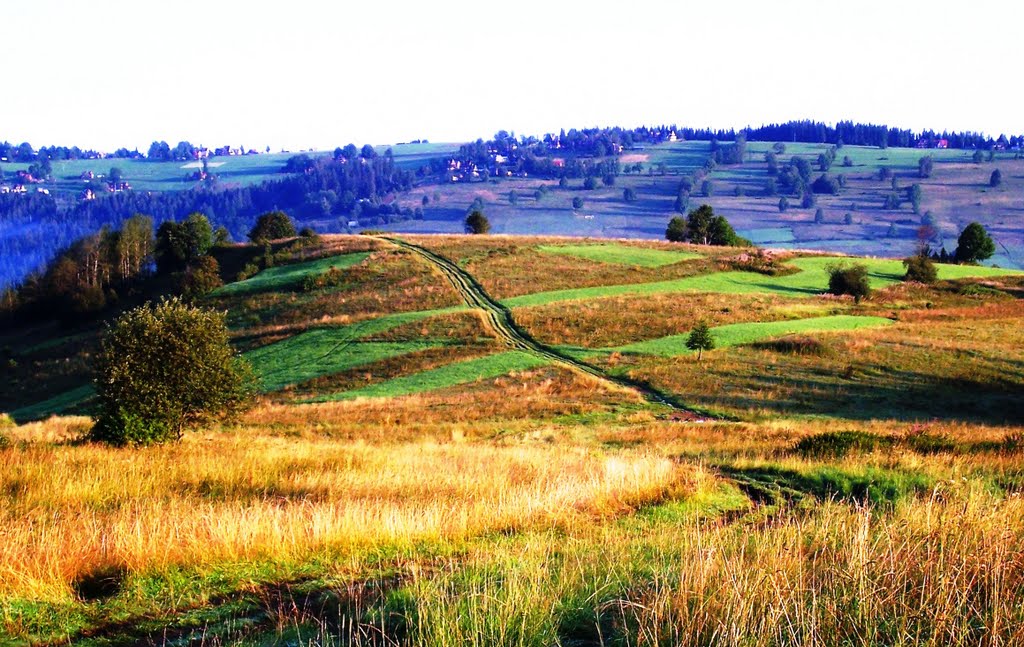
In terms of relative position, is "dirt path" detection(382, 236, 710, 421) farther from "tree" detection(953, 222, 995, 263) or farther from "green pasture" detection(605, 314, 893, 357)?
"tree" detection(953, 222, 995, 263)

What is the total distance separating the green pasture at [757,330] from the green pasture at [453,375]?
5.96 meters

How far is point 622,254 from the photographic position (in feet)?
231

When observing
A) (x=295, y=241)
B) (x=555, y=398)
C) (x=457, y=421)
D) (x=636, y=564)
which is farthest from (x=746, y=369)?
(x=295, y=241)

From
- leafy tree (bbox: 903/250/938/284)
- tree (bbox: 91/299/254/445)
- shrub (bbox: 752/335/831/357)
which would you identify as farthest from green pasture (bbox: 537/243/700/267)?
tree (bbox: 91/299/254/445)

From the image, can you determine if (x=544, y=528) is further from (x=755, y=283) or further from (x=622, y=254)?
(x=622, y=254)

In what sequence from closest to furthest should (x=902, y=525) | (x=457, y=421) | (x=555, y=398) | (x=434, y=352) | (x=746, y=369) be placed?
(x=902, y=525) < (x=457, y=421) < (x=555, y=398) < (x=746, y=369) < (x=434, y=352)

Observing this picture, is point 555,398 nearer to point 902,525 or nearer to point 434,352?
point 434,352

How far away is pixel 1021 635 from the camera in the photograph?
4.49m

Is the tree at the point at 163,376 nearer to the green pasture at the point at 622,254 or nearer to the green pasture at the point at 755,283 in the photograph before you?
the green pasture at the point at 755,283

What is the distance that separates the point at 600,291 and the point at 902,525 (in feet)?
166

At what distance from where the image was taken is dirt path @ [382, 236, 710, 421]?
110ft

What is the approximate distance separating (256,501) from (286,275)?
59.8m

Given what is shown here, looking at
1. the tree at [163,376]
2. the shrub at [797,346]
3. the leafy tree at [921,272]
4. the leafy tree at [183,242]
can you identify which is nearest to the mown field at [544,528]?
the tree at [163,376]

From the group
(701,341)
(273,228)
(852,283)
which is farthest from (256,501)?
(273,228)
